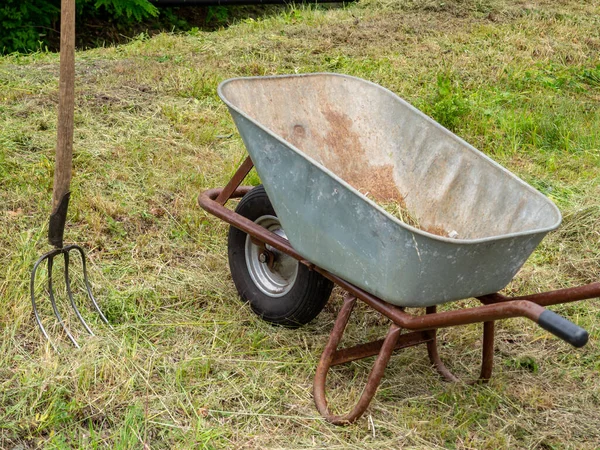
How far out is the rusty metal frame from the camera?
246 cm

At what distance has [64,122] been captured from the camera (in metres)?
3.19

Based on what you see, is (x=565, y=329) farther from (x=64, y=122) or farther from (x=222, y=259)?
(x=222, y=259)

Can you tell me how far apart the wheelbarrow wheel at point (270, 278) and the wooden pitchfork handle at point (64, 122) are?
788 mm

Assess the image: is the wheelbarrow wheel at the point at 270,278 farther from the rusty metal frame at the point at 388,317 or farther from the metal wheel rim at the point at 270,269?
the rusty metal frame at the point at 388,317

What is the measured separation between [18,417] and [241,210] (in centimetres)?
132


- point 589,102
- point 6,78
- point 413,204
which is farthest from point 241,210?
point 589,102

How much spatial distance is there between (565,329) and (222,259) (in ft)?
7.48

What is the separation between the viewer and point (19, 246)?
384cm

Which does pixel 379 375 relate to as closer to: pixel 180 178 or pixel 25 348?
pixel 25 348

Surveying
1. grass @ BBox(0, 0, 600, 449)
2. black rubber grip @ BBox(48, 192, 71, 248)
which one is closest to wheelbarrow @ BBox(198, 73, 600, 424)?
grass @ BBox(0, 0, 600, 449)

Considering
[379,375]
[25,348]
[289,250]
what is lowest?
[25,348]

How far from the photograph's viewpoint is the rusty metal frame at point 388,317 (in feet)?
8.09

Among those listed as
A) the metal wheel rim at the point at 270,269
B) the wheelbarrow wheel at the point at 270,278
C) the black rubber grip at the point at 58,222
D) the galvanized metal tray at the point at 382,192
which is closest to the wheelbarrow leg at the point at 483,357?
the galvanized metal tray at the point at 382,192

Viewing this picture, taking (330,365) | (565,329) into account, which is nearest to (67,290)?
(330,365)
